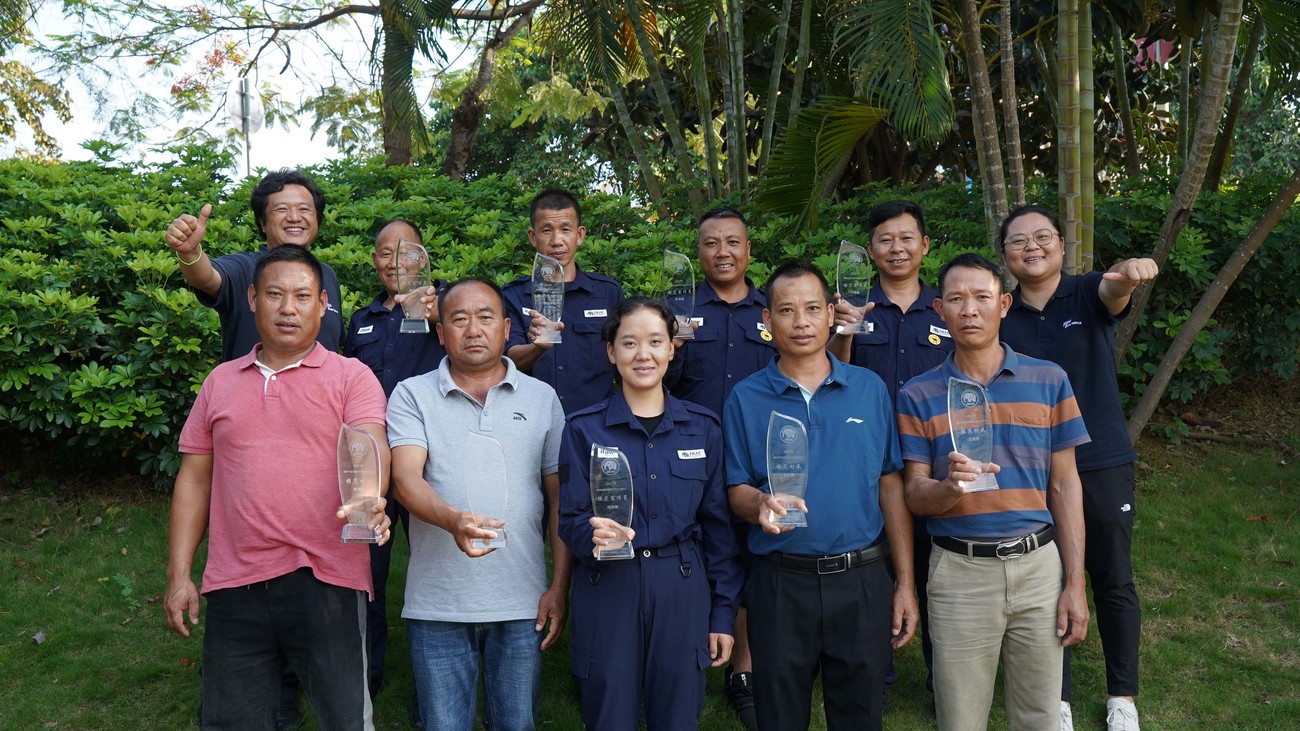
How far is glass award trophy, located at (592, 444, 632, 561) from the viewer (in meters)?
2.82

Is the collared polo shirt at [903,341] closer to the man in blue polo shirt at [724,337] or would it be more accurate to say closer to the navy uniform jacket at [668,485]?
the man in blue polo shirt at [724,337]

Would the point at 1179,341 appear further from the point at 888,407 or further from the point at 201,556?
the point at 201,556

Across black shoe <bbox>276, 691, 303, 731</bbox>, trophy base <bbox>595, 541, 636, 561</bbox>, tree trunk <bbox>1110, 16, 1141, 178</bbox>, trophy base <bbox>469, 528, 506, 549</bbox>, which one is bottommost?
black shoe <bbox>276, 691, 303, 731</bbox>

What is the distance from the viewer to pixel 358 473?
279 cm

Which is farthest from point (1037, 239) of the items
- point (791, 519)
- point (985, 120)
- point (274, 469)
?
point (274, 469)

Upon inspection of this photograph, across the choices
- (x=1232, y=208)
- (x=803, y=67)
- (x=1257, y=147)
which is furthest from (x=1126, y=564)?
(x=1257, y=147)

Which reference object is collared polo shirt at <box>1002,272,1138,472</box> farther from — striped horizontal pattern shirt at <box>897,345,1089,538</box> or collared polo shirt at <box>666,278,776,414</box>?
collared polo shirt at <box>666,278,776,414</box>

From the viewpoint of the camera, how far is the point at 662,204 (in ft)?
26.7

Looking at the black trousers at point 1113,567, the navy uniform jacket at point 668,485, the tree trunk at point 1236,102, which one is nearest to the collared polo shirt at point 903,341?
the black trousers at point 1113,567

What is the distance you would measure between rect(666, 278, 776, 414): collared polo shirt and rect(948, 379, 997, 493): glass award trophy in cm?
118

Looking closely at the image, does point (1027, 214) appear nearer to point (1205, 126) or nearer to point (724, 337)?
point (724, 337)

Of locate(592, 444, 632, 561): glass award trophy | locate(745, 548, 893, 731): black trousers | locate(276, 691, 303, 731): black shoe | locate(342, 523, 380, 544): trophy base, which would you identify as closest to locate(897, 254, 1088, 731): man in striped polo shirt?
locate(745, 548, 893, 731): black trousers

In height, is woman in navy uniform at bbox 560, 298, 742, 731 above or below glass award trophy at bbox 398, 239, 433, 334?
below

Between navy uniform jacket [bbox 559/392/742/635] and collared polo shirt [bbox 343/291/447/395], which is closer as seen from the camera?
navy uniform jacket [bbox 559/392/742/635]
